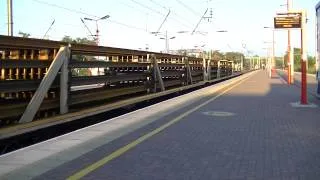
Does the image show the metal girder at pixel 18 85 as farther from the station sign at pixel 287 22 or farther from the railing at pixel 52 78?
the station sign at pixel 287 22

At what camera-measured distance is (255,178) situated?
6.95m

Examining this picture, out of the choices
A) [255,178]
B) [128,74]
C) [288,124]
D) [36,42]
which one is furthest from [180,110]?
[255,178]

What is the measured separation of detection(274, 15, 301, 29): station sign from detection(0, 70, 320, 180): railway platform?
9852 millimetres

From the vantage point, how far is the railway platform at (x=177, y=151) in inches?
283

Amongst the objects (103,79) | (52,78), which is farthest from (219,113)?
(52,78)

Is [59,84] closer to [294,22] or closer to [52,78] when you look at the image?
[52,78]

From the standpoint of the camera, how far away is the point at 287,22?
23188 mm

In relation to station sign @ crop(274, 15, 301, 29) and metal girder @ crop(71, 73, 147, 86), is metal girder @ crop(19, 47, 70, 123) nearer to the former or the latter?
metal girder @ crop(71, 73, 147, 86)

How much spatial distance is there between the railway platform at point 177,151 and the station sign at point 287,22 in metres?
9.85

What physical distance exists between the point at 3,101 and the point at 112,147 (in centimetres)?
210

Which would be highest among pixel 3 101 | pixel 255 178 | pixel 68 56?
pixel 68 56

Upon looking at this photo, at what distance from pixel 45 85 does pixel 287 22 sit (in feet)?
50.1

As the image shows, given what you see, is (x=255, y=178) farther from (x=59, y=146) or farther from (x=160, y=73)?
(x=160, y=73)

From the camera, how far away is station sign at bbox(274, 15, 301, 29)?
2286cm
